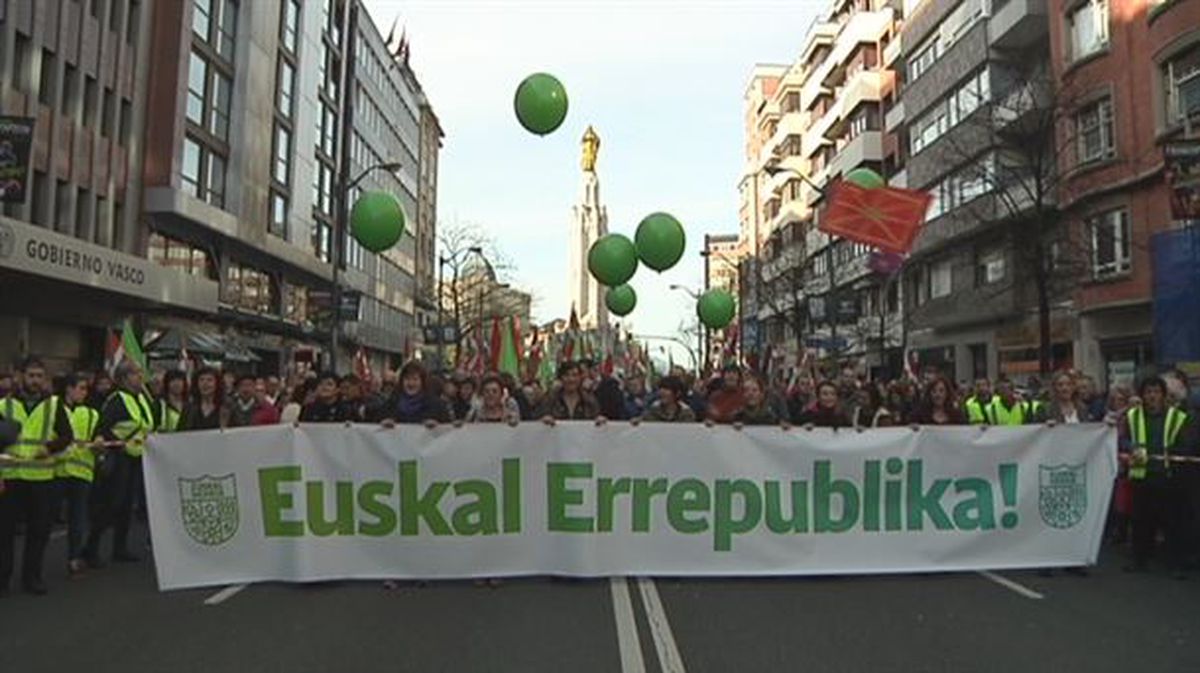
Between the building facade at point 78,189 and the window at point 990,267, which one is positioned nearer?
the building facade at point 78,189

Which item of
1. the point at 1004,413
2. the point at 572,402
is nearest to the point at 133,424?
the point at 572,402

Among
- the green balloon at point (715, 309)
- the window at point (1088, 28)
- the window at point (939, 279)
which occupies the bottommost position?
the green balloon at point (715, 309)

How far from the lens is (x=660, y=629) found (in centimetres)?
703

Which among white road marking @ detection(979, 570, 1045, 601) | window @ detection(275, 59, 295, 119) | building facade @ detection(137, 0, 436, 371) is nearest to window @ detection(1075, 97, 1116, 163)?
building facade @ detection(137, 0, 436, 371)

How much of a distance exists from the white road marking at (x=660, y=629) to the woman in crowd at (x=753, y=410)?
1.81 m

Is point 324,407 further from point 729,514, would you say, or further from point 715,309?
point 715,309

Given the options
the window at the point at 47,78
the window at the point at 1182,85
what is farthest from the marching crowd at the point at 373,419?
the window at the point at 47,78

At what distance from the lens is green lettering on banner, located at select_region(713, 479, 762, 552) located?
870 cm

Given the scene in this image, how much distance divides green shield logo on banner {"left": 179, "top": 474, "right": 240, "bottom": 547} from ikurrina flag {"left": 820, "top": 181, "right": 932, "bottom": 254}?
10.5m

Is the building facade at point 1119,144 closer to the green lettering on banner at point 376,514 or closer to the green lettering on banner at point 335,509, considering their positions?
the green lettering on banner at point 376,514

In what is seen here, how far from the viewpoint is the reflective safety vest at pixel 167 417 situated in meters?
10.1

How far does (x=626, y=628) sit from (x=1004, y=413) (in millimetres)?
6034

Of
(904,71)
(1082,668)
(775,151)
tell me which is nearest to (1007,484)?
(1082,668)

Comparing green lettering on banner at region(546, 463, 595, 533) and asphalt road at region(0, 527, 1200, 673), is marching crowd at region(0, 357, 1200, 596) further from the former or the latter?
asphalt road at region(0, 527, 1200, 673)
